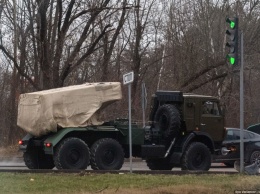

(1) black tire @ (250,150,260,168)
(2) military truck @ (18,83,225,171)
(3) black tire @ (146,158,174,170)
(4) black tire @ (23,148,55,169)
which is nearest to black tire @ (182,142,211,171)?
(2) military truck @ (18,83,225,171)

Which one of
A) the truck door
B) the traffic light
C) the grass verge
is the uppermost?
the traffic light

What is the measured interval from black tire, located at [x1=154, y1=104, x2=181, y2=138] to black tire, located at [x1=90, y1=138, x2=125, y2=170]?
160cm

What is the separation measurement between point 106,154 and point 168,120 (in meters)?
2.22

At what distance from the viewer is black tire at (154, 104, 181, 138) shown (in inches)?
705

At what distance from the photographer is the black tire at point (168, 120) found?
1791cm

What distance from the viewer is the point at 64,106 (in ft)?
57.3

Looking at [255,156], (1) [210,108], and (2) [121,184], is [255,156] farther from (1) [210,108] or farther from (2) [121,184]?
(2) [121,184]

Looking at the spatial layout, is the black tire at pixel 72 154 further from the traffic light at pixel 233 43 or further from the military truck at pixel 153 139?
the traffic light at pixel 233 43

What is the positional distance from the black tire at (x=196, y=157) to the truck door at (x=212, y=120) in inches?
22.6

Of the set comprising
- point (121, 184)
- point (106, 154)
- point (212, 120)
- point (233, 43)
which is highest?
point (233, 43)

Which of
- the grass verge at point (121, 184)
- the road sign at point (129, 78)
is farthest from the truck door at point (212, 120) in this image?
the grass verge at point (121, 184)

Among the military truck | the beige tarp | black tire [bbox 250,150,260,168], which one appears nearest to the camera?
the military truck

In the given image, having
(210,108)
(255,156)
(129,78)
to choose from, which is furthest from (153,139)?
(255,156)

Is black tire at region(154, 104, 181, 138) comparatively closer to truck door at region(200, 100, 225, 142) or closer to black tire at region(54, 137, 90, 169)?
truck door at region(200, 100, 225, 142)
